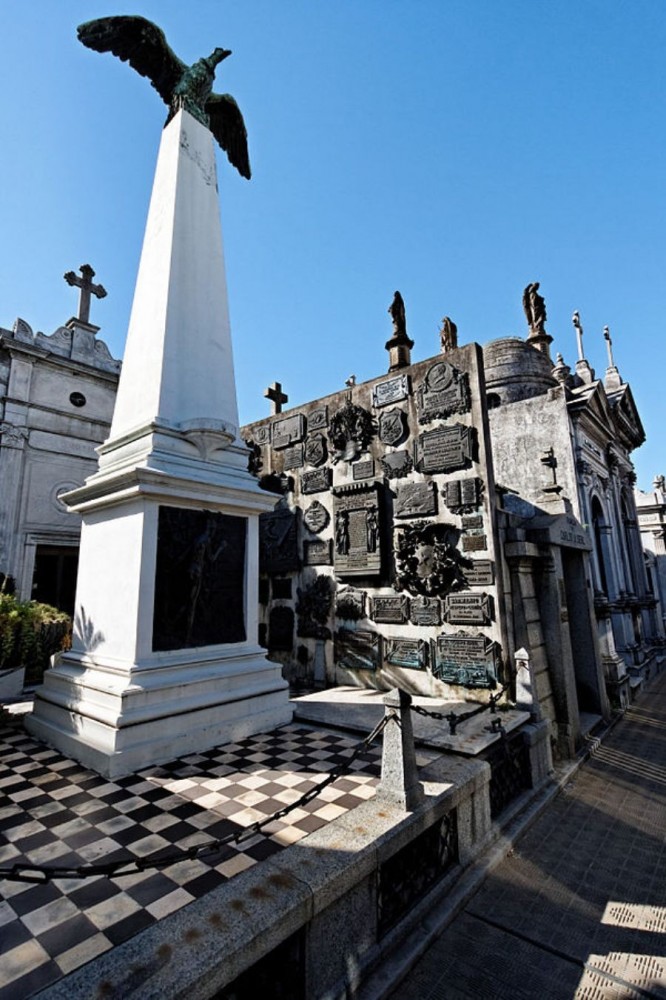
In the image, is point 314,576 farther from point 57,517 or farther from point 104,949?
point 57,517

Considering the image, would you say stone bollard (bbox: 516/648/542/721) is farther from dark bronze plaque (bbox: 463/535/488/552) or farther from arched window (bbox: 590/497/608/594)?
arched window (bbox: 590/497/608/594)

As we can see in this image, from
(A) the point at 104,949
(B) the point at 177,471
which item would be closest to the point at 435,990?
(A) the point at 104,949

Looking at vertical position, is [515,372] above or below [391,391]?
above

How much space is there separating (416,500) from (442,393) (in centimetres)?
212

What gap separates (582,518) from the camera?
12.4m

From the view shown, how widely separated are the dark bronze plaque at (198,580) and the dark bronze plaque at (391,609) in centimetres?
327

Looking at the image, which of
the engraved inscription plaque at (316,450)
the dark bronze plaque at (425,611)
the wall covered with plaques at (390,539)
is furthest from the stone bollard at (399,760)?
the engraved inscription plaque at (316,450)

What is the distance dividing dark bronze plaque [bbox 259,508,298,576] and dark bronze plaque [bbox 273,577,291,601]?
0.22m

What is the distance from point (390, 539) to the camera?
9.22m

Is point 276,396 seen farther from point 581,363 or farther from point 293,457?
point 581,363

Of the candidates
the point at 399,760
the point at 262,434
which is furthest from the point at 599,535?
the point at 399,760

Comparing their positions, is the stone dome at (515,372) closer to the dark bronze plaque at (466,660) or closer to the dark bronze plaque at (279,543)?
the dark bronze plaque at (279,543)

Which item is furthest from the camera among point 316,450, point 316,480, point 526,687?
point 316,450

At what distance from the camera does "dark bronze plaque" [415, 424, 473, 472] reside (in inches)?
330
